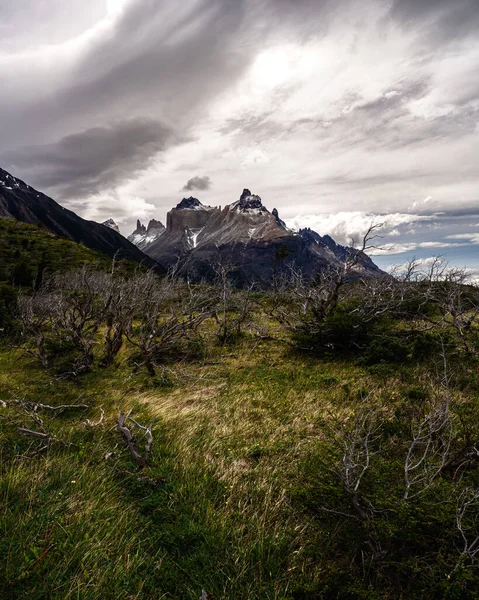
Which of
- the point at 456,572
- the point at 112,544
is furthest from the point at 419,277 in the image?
the point at 112,544

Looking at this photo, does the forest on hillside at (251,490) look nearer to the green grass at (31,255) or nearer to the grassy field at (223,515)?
the grassy field at (223,515)

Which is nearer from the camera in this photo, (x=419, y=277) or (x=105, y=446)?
(x=105, y=446)

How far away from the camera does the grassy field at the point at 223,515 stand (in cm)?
274

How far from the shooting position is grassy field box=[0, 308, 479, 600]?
2744 millimetres

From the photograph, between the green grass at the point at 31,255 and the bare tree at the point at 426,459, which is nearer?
the bare tree at the point at 426,459

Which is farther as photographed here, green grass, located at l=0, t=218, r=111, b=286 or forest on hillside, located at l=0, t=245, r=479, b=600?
green grass, located at l=0, t=218, r=111, b=286

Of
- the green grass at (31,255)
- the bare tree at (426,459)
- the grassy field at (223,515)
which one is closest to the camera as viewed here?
the grassy field at (223,515)

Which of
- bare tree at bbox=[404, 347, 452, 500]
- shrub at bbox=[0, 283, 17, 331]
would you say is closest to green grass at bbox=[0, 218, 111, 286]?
shrub at bbox=[0, 283, 17, 331]

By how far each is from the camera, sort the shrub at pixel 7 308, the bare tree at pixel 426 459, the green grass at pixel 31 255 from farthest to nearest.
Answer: the green grass at pixel 31 255 → the shrub at pixel 7 308 → the bare tree at pixel 426 459

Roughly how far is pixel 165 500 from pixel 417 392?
641 cm

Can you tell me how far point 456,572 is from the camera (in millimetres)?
2648

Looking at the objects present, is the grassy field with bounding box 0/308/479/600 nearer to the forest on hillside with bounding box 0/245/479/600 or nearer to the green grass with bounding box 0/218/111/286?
the forest on hillside with bounding box 0/245/479/600

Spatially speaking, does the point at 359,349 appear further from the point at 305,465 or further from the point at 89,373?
the point at 89,373

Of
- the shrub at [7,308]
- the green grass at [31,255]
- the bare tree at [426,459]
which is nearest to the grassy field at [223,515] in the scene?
the bare tree at [426,459]
